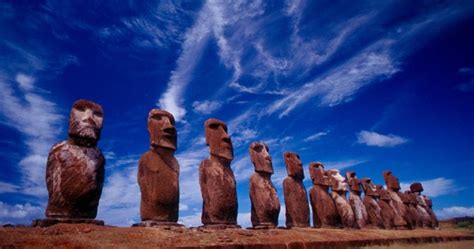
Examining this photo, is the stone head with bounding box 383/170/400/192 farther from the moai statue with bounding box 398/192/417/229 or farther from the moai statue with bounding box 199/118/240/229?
the moai statue with bounding box 199/118/240/229

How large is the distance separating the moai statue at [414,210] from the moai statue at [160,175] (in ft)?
58.3

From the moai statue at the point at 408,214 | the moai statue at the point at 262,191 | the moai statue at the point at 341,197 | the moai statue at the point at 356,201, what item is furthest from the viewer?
the moai statue at the point at 408,214

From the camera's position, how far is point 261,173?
13031mm

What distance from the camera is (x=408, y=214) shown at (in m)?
21.3

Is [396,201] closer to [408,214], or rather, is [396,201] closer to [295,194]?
[408,214]

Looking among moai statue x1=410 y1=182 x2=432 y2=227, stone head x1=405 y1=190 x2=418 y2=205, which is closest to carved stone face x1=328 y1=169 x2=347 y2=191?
stone head x1=405 y1=190 x2=418 y2=205

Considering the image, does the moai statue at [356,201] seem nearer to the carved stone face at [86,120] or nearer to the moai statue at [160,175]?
the moai statue at [160,175]

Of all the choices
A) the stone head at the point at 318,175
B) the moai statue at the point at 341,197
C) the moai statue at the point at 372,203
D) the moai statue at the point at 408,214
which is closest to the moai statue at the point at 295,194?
the stone head at the point at 318,175

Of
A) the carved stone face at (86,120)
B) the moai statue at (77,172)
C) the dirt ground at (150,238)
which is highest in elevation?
the carved stone face at (86,120)

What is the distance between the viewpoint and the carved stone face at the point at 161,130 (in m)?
9.86

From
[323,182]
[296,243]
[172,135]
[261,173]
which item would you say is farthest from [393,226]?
[172,135]

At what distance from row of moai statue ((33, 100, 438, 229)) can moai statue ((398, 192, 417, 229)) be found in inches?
132

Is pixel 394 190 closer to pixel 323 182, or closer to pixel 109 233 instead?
pixel 323 182

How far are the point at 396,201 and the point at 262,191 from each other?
1216 cm
